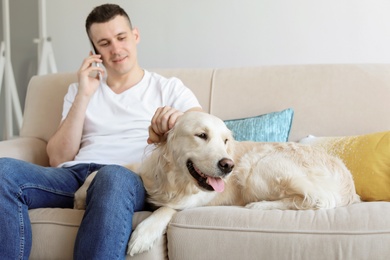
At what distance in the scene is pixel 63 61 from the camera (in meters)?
3.87

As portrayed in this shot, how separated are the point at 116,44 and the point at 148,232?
107cm

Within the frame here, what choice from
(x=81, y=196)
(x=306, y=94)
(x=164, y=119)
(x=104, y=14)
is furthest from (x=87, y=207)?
(x=306, y=94)

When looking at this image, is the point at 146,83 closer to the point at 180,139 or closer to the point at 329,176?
the point at 180,139

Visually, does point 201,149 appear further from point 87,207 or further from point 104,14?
point 104,14

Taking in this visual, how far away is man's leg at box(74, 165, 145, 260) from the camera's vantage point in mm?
1520

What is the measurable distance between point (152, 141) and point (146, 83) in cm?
57

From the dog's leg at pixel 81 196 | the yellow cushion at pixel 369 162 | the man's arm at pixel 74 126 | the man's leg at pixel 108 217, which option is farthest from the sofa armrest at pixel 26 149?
the yellow cushion at pixel 369 162

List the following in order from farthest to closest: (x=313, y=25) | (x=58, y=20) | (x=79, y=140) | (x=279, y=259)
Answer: (x=58, y=20) < (x=313, y=25) < (x=79, y=140) < (x=279, y=259)

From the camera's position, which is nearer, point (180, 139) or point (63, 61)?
point (180, 139)

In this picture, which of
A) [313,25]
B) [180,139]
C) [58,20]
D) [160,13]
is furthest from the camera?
[58,20]

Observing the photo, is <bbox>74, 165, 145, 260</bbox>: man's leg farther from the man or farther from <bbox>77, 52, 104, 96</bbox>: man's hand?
<bbox>77, 52, 104, 96</bbox>: man's hand

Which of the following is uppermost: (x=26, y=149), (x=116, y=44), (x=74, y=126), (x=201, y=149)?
(x=116, y=44)

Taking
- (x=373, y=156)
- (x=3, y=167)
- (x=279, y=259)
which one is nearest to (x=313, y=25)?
(x=373, y=156)

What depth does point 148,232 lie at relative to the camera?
5.28ft
